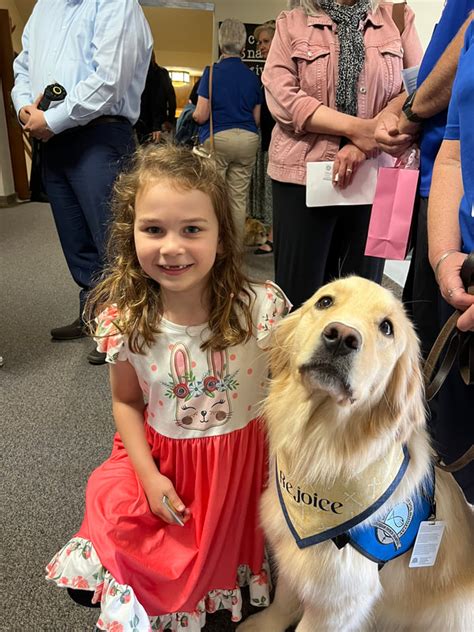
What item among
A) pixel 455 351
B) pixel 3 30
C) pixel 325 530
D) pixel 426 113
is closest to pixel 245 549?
pixel 325 530

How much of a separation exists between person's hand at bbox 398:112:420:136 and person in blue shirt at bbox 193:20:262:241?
2.14 meters

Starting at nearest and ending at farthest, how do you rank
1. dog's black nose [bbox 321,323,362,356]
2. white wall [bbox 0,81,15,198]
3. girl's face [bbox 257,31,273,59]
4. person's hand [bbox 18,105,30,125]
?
dog's black nose [bbox 321,323,362,356]
person's hand [bbox 18,105,30,125]
girl's face [bbox 257,31,273,59]
white wall [bbox 0,81,15,198]

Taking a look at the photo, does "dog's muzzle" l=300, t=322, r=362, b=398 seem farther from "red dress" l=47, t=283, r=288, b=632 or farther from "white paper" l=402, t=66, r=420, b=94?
"white paper" l=402, t=66, r=420, b=94

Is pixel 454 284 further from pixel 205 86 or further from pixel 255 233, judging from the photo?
pixel 255 233

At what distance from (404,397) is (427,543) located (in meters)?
0.30

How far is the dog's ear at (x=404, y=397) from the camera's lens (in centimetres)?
82

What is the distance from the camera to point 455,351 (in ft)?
3.01

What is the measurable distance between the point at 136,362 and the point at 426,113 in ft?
2.87

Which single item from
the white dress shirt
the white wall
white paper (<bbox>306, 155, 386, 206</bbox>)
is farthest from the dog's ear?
the white wall

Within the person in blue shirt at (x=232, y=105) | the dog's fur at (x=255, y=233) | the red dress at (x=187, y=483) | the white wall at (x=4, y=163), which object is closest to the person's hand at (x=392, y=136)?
the red dress at (x=187, y=483)

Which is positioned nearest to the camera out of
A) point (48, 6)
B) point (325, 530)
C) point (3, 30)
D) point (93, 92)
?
point (325, 530)

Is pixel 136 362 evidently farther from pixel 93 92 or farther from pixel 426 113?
pixel 93 92

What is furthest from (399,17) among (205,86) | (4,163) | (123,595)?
(4,163)

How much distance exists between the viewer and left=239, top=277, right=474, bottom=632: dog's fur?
0.79 metres
